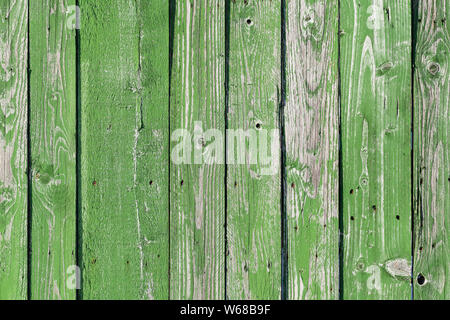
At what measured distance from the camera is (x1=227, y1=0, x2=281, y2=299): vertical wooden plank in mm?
1330

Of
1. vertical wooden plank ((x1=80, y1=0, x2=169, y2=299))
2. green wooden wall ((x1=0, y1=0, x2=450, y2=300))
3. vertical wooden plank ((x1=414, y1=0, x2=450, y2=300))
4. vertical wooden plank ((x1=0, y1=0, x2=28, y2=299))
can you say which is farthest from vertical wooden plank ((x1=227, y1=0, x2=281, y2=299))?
vertical wooden plank ((x1=0, y1=0, x2=28, y2=299))

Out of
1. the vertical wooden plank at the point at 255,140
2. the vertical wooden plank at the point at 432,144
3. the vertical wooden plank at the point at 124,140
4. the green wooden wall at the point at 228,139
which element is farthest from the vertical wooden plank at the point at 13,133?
the vertical wooden plank at the point at 432,144

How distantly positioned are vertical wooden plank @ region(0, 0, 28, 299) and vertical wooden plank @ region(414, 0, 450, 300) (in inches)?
46.9

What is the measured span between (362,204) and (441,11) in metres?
0.63

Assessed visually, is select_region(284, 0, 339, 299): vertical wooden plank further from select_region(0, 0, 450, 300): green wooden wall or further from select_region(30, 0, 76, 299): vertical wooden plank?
select_region(30, 0, 76, 299): vertical wooden plank

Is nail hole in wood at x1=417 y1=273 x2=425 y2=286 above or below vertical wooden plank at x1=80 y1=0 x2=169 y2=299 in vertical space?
below

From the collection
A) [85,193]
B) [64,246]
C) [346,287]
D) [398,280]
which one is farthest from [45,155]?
[398,280]

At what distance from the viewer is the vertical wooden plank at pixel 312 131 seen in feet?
4.37

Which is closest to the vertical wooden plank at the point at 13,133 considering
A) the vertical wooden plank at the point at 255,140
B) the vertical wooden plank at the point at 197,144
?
the vertical wooden plank at the point at 197,144

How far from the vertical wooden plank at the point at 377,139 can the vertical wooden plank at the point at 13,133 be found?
3.20 ft

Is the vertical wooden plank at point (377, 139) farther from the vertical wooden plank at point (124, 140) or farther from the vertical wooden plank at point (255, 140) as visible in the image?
the vertical wooden plank at point (124, 140)

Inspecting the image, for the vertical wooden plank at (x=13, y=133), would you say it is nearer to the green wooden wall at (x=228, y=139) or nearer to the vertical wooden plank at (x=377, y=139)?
the green wooden wall at (x=228, y=139)

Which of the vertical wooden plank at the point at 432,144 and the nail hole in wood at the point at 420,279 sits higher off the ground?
the vertical wooden plank at the point at 432,144

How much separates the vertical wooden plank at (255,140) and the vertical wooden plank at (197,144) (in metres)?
0.04
